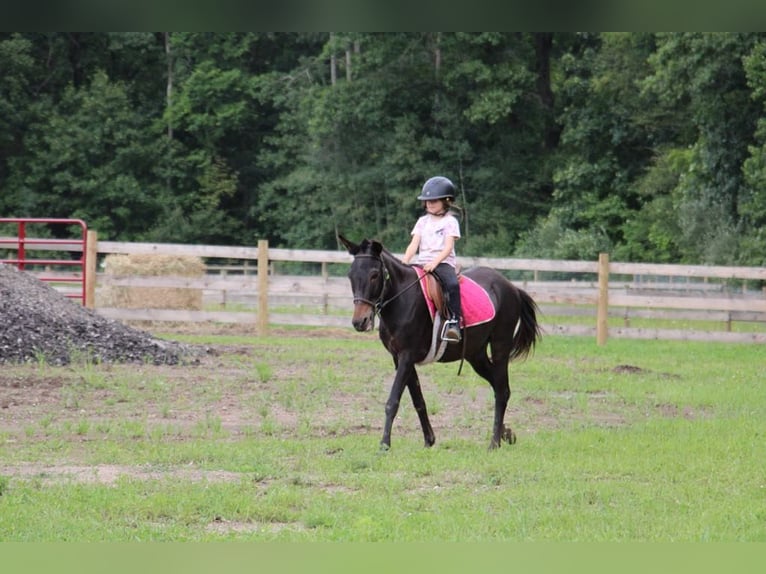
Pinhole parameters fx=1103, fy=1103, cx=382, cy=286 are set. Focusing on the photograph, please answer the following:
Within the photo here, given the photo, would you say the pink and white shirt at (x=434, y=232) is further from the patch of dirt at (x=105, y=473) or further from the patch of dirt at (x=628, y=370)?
the patch of dirt at (x=628, y=370)

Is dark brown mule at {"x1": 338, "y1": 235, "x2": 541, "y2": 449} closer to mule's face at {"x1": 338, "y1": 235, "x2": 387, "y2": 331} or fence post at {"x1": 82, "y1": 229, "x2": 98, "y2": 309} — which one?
mule's face at {"x1": 338, "y1": 235, "x2": 387, "y2": 331}

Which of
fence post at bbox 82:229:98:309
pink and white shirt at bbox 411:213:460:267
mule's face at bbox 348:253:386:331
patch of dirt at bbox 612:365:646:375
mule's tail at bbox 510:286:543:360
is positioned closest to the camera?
mule's face at bbox 348:253:386:331

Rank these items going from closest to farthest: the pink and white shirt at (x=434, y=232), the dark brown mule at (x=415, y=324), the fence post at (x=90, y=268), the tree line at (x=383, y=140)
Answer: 1. the dark brown mule at (x=415, y=324)
2. the pink and white shirt at (x=434, y=232)
3. the fence post at (x=90, y=268)
4. the tree line at (x=383, y=140)

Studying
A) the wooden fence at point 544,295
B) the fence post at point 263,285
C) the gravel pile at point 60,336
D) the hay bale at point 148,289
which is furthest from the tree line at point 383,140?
the gravel pile at point 60,336

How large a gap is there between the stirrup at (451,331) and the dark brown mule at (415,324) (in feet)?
0.53

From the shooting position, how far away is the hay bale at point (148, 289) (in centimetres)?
2066

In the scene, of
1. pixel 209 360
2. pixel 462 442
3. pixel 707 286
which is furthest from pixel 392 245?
pixel 462 442

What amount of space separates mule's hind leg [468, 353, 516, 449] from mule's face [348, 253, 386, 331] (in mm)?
1407

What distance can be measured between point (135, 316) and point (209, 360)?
5.08 metres

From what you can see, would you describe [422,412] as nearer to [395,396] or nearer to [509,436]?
[395,396]

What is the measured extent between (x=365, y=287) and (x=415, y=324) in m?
0.72

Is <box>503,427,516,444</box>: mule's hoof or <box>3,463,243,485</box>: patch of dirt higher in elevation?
<box>503,427,516,444</box>: mule's hoof

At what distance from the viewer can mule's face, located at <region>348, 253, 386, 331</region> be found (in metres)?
7.88

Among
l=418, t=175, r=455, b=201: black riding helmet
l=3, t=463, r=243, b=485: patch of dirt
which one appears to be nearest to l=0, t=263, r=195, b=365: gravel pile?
l=3, t=463, r=243, b=485: patch of dirt
